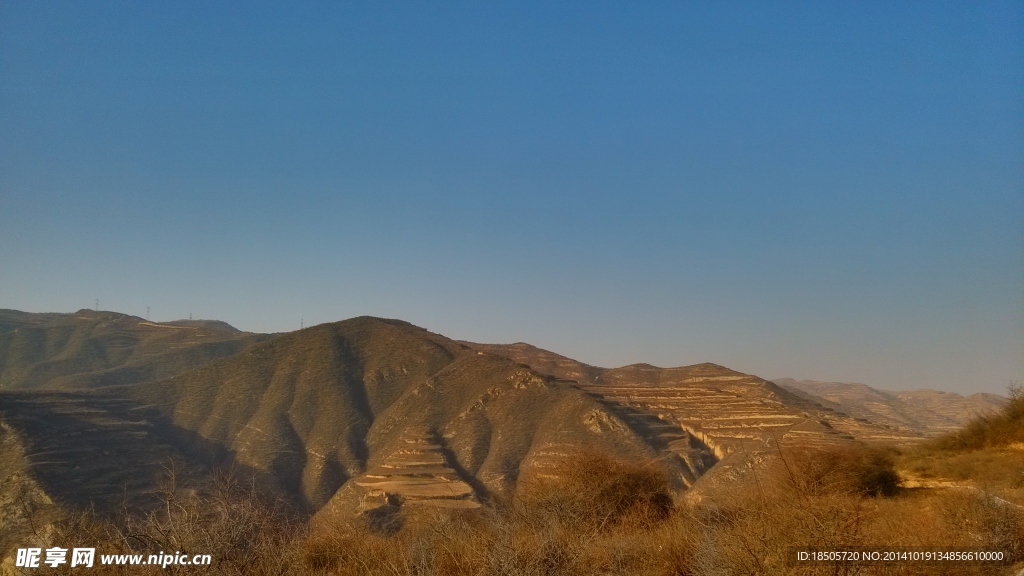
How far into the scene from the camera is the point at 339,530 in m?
13.3

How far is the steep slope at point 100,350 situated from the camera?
109 meters

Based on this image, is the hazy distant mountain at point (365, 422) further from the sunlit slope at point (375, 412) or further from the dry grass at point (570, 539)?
the dry grass at point (570, 539)

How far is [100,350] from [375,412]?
7760 centimetres

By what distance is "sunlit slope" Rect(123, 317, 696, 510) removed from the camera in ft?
217

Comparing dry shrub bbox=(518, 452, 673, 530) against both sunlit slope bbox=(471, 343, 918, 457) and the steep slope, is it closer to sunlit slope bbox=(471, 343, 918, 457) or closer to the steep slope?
sunlit slope bbox=(471, 343, 918, 457)

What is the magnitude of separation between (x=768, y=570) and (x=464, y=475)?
197 ft

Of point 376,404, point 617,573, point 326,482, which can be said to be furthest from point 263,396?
point 617,573

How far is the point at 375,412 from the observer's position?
284ft

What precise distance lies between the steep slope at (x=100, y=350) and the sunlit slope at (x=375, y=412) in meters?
26.6

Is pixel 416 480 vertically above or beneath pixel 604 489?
beneath

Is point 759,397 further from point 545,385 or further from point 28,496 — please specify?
point 28,496

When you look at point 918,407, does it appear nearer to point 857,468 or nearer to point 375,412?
point 375,412

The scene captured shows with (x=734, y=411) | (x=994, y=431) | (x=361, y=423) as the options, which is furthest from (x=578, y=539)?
(x=361, y=423)

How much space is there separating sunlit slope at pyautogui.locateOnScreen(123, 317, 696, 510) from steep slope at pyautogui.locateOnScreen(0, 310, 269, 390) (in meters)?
26.6
